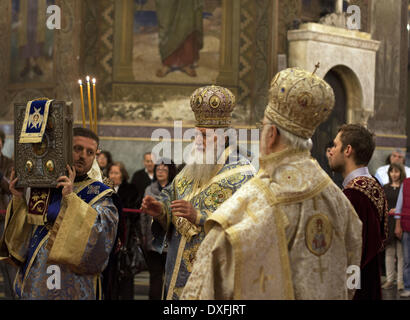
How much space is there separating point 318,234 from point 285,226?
0.15 metres

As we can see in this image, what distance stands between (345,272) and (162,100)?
9.26 metres

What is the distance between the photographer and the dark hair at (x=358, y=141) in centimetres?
387

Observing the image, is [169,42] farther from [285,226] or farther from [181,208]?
[285,226]

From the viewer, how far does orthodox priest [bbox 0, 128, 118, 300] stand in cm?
382

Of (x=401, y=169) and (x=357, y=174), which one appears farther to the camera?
(x=401, y=169)

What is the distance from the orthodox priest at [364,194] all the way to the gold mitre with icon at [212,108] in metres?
0.84

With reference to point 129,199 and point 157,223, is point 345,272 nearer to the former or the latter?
point 157,223

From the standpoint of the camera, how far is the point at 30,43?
12.0m

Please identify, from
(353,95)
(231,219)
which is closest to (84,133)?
(231,219)

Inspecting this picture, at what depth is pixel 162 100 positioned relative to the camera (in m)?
11.8

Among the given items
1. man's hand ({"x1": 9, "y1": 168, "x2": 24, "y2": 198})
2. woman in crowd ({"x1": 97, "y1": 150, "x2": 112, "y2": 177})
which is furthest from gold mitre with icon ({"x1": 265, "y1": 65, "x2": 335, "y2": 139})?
woman in crowd ({"x1": 97, "y1": 150, "x2": 112, "y2": 177})

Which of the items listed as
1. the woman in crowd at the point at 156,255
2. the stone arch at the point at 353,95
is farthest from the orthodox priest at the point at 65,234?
the stone arch at the point at 353,95

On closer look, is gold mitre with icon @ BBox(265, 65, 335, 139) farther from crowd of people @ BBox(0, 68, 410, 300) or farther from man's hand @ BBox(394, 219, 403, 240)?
man's hand @ BBox(394, 219, 403, 240)
